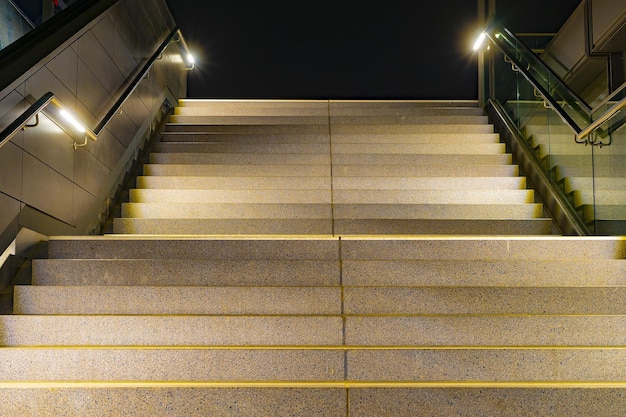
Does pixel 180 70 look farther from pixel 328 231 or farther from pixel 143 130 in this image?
pixel 328 231

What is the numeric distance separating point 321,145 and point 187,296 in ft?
8.43

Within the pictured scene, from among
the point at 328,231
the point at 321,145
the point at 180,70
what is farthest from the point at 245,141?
the point at 180,70

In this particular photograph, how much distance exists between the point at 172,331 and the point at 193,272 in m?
0.44

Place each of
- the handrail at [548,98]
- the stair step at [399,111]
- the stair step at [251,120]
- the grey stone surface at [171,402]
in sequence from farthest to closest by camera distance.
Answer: the stair step at [399,111], the stair step at [251,120], the handrail at [548,98], the grey stone surface at [171,402]

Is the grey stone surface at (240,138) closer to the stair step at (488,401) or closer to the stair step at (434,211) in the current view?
the stair step at (434,211)

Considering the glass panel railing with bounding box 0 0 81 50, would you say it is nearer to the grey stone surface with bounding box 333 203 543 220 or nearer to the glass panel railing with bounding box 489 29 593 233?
the grey stone surface with bounding box 333 203 543 220

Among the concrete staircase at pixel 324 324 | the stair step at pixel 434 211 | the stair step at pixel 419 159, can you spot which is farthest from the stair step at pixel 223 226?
the stair step at pixel 419 159

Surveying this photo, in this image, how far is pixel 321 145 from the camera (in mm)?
5457

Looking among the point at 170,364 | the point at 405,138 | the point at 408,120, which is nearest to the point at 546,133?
the point at 405,138

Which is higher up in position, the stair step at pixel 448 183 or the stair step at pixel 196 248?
the stair step at pixel 448 183

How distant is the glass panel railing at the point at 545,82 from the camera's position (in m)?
4.25

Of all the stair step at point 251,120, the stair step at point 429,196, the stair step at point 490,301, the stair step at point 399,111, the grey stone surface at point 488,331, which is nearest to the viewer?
the grey stone surface at point 488,331

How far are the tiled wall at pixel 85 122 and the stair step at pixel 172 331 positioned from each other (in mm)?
581

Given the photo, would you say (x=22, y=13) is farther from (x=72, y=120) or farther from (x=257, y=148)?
(x=257, y=148)
